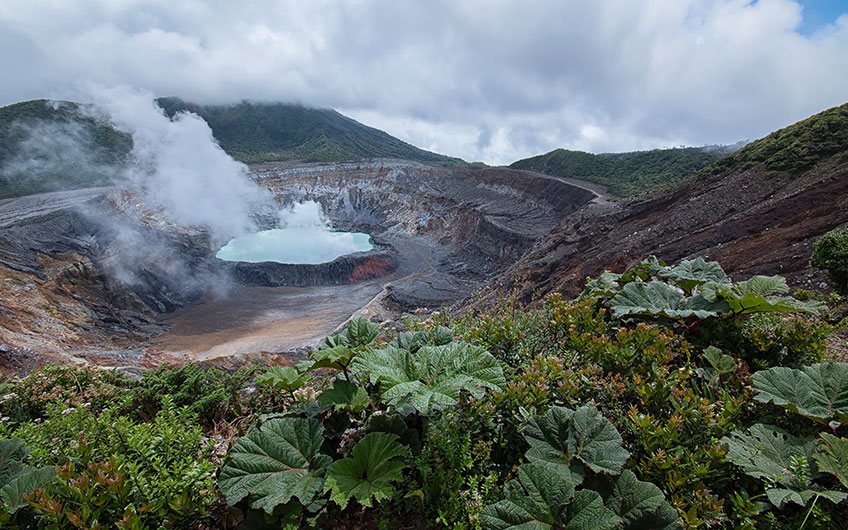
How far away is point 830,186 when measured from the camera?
49.1 ft

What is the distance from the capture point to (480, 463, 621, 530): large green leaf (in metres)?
1.55

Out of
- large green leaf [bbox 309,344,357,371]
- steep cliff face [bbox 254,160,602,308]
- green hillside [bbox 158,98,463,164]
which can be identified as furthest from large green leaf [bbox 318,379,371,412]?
green hillside [bbox 158,98,463,164]

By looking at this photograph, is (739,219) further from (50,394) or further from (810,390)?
(50,394)

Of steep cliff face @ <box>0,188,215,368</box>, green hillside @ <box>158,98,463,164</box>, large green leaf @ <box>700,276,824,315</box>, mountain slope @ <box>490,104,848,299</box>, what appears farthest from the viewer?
green hillside @ <box>158,98,463,164</box>

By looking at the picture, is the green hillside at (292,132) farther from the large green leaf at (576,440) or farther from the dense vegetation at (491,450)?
the large green leaf at (576,440)

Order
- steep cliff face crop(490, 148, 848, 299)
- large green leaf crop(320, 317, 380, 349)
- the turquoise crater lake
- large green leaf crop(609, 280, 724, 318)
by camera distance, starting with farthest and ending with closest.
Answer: the turquoise crater lake → steep cliff face crop(490, 148, 848, 299) → large green leaf crop(609, 280, 724, 318) → large green leaf crop(320, 317, 380, 349)

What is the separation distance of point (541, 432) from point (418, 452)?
0.64 meters

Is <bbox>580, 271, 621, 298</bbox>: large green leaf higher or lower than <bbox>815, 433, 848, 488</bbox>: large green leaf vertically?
higher

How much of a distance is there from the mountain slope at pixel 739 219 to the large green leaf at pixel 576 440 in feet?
29.1

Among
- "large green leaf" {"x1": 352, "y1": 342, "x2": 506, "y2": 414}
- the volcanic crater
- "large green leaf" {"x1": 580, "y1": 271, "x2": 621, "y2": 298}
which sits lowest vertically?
the volcanic crater

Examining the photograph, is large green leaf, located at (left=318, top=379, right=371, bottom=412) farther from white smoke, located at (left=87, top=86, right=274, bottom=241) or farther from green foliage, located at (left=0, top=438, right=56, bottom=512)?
white smoke, located at (left=87, top=86, right=274, bottom=241)

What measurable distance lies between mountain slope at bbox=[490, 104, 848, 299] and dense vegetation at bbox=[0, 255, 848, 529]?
8382 mm

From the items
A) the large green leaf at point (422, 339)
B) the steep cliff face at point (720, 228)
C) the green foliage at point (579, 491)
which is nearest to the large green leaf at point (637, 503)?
the green foliage at point (579, 491)

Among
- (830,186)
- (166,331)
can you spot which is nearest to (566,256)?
(830,186)
